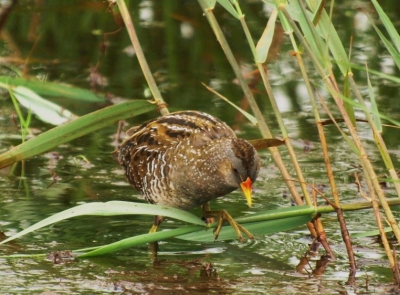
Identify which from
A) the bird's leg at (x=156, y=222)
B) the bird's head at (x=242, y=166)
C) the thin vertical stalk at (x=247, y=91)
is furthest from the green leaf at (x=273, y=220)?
the bird's leg at (x=156, y=222)

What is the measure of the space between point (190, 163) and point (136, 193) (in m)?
1.22

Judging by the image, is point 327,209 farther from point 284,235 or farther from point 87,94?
point 87,94

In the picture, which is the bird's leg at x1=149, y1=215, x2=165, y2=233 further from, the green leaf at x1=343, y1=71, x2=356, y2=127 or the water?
the green leaf at x1=343, y1=71, x2=356, y2=127

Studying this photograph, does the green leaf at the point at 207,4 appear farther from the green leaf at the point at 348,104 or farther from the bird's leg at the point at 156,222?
the bird's leg at the point at 156,222

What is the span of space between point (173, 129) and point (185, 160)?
27 cm

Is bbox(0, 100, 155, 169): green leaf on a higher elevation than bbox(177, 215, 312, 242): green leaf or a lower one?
higher

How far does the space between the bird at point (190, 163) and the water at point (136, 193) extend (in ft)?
0.92

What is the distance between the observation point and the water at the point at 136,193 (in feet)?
15.5

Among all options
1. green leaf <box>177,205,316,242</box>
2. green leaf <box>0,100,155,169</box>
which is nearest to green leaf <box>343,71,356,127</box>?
green leaf <box>177,205,316,242</box>

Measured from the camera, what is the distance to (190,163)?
514 cm

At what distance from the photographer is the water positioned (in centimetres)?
473

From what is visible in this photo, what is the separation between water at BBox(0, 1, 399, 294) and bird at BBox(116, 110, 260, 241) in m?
0.28

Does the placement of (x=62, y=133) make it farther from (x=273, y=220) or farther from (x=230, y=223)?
(x=273, y=220)

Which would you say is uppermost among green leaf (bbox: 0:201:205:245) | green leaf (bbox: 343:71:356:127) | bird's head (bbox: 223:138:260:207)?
green leaf (bbox: 343:71:356:127)
